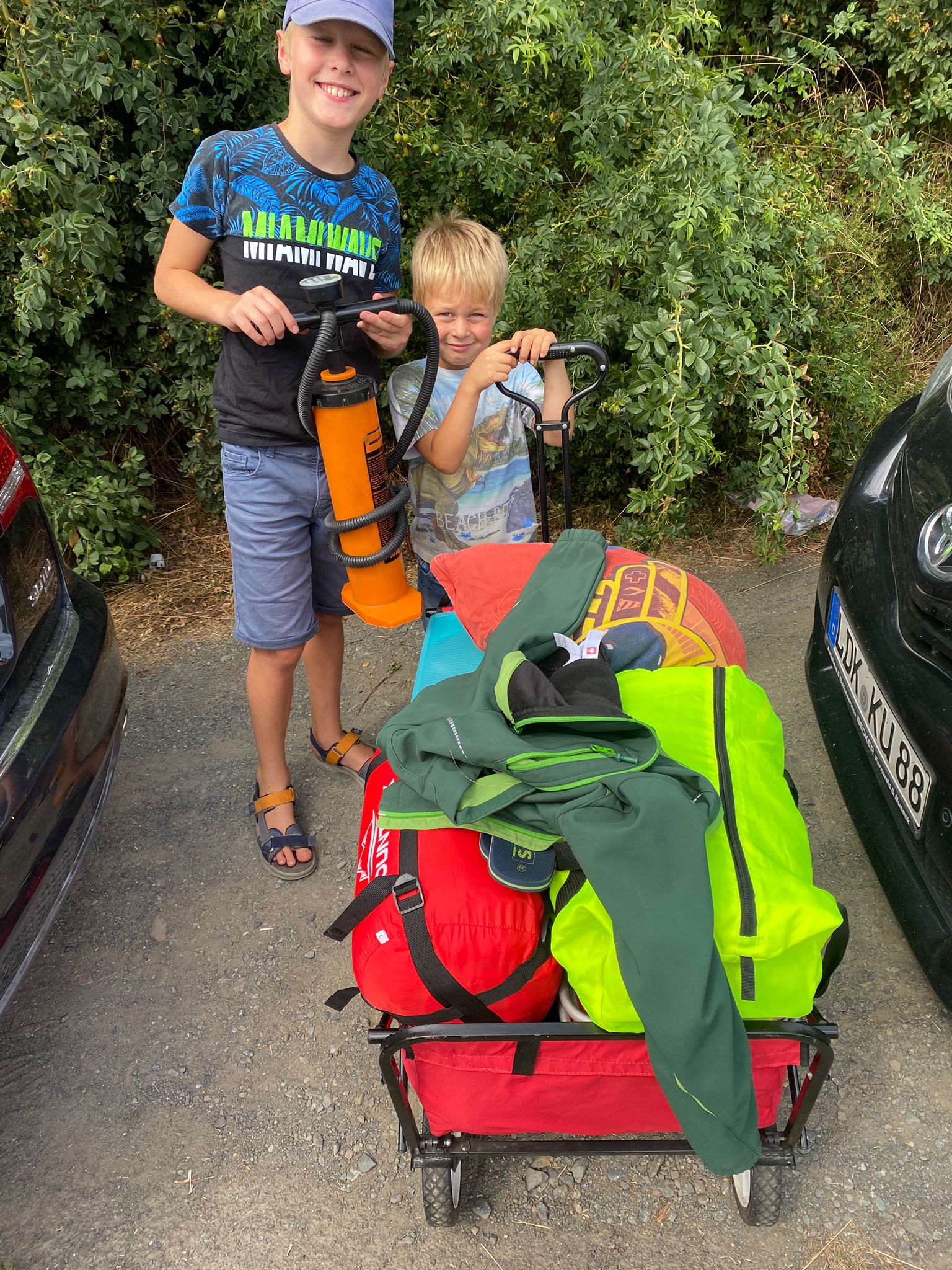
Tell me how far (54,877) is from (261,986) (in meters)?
0.67

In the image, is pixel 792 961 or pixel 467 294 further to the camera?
pixel 467 294

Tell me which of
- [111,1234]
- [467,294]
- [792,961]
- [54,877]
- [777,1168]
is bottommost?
[111,1234]

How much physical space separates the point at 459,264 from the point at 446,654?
1030mm

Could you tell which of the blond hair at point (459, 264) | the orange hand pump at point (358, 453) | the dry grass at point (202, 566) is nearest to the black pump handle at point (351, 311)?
the orange hand pump at point (358, 453)

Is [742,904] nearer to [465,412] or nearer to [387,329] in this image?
[465,412]

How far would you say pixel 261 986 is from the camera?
2424 mm

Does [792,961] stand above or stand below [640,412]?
below

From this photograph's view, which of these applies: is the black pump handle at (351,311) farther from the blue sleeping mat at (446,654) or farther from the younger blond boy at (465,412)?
the blue sleeping mat at (446,654)

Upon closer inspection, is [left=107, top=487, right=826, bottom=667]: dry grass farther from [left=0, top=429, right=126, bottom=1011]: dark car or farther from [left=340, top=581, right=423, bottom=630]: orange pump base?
[left=340, top=581, right=423, bottom=630]: orange pump base

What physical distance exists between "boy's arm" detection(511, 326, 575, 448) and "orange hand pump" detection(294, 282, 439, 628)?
0.20 metres

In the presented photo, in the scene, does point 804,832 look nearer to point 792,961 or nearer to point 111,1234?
point 792,961

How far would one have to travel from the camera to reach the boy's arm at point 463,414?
2.17 m

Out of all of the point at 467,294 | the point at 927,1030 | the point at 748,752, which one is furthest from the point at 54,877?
the point at 927,1030

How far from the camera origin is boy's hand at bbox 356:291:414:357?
214 centimetres
